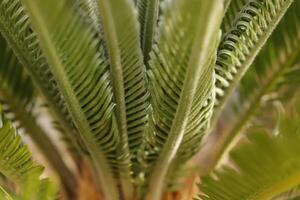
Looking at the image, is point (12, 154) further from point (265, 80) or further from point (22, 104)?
point (265, 80)

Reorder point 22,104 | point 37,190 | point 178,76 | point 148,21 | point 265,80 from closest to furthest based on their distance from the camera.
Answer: point 37,190 < point 178,76 < point 148,21 < point 22,104 < point 265,80

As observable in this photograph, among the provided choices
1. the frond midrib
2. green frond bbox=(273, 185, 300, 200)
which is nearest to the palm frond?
the frond midrib

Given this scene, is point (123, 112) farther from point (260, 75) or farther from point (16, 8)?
point (260, 75)

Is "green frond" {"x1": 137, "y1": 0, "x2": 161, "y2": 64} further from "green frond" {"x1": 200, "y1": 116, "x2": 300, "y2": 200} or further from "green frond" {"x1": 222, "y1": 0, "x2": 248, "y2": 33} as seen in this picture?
"green frond" {"x1": 200, "y1": 116, "x2": 300, "y2": 200}

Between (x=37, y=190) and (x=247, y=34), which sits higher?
(x=247, y=34)

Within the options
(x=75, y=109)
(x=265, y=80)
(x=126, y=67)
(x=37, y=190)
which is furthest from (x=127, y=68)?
(x=265, y=80)

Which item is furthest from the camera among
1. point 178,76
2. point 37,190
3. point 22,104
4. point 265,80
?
point 265,80

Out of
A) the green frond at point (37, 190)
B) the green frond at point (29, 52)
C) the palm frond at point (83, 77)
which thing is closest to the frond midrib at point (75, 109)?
the palm frond at point (83, 77)

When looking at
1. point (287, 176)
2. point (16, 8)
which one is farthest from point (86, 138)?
point (287, 176)

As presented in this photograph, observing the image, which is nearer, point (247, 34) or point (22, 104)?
point (247, 34)
